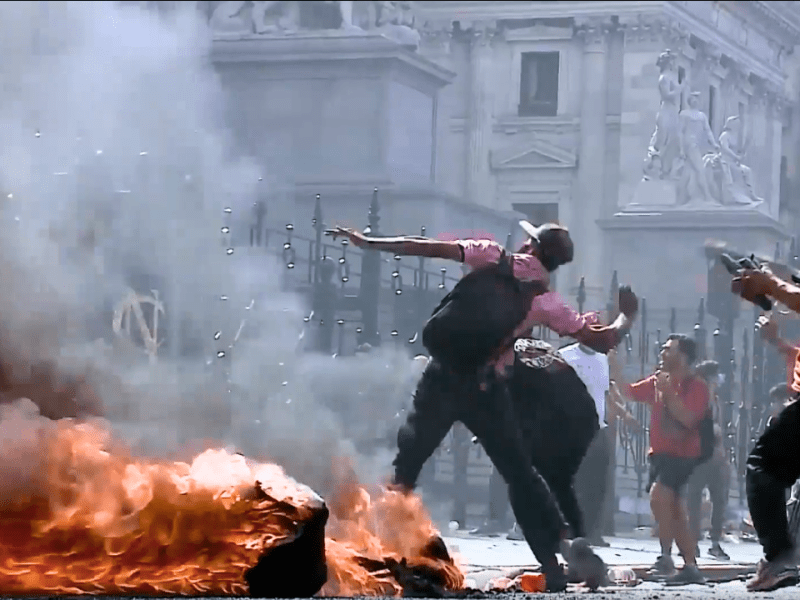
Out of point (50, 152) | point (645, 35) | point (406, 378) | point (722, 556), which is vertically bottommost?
point (722, 556)

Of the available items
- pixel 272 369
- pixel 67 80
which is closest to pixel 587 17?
pixel 67 80

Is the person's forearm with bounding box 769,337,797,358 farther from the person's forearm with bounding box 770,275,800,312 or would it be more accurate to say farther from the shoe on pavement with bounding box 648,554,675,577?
the person's forearm with bounding box 770,275,800,312

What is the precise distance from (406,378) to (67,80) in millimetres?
5143

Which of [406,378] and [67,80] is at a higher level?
[67,80]

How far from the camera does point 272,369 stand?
11.1 m

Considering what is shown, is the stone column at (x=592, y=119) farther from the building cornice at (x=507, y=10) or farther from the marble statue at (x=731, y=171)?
the marble statue at (x=731, y=171)

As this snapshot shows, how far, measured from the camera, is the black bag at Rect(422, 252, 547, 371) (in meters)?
6.73

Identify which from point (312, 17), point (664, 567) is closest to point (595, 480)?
point (664, 567)

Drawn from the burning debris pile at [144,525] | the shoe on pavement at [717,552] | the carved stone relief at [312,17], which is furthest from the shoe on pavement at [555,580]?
the carved stone relief at [312,17]

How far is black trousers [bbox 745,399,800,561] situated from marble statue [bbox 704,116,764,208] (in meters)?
9.42

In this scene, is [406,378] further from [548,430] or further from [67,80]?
[67,80]

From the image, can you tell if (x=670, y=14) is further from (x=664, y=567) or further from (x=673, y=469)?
(x=664, y=567)

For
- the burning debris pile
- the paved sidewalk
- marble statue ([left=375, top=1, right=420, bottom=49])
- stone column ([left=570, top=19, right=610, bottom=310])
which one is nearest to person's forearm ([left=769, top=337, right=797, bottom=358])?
the paved sidewalk

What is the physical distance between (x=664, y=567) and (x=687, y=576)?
0.50 feet
